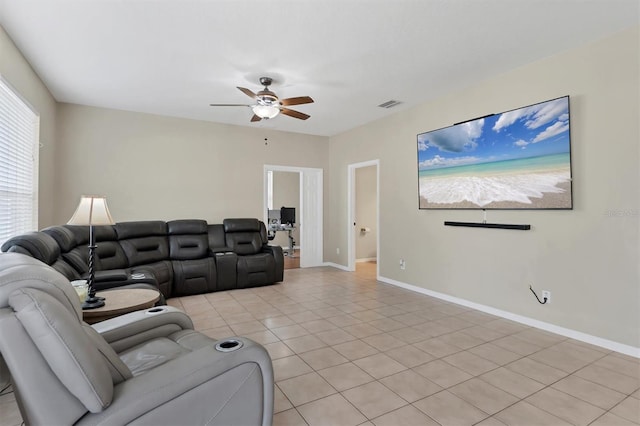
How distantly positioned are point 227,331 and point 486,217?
3.23 metres

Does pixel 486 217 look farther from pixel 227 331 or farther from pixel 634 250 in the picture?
pixel 227 331

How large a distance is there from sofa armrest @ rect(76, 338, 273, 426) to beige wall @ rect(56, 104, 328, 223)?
470 centimetres

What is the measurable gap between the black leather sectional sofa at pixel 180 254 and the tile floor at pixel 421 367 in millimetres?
627

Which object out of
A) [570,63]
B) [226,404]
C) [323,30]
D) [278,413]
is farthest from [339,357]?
[570,63]

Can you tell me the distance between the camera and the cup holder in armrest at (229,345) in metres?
1.45

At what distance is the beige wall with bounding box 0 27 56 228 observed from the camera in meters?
2.98

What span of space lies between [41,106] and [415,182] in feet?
16.5

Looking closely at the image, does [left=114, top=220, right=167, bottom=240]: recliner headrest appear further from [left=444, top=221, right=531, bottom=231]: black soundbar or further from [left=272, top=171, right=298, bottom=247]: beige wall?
[left=272, top=171, right=298, bottom=247]: beige wall

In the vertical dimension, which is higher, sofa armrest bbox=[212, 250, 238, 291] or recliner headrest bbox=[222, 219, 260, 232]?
recliner headrest bbox=[222, 219, 260, 232]

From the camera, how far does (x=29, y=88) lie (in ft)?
11.7

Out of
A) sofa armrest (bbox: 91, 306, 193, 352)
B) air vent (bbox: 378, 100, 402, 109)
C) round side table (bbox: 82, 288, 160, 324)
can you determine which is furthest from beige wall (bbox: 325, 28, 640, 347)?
round side table (bbox: 82, 288, 160, 324)

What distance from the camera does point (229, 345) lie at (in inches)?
59.0

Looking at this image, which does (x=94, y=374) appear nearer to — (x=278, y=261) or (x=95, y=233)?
(x=95, y=233)

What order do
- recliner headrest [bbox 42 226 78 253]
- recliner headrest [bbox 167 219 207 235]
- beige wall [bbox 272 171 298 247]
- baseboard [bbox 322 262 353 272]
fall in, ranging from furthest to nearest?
beige wall [bbox 272 171 298 247]
baseboard [bbox 322 262 353 272]
recliner headrest [bbox 167 219 207 235]
recliner headrest [bbox 42 226 78 253]
